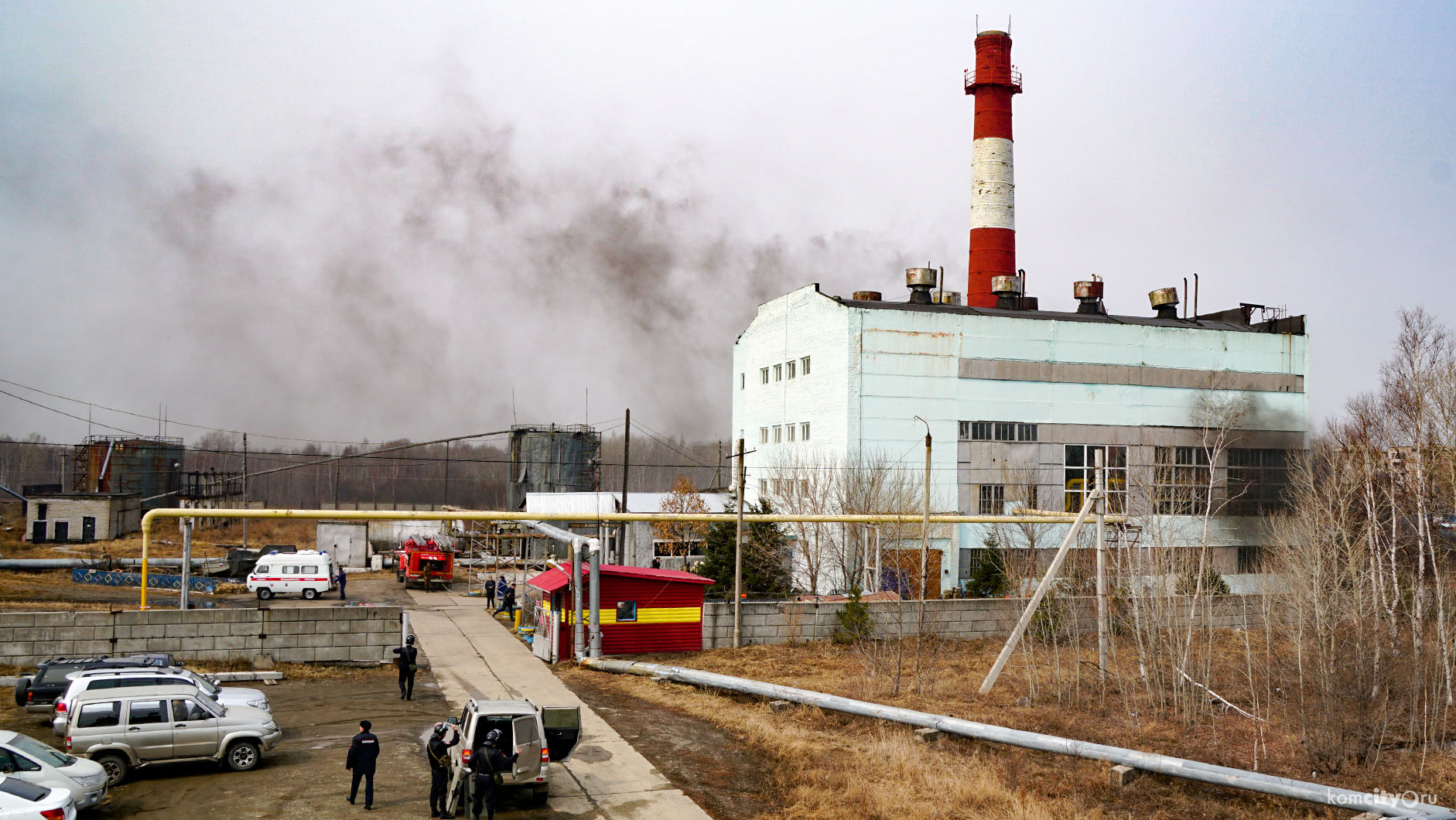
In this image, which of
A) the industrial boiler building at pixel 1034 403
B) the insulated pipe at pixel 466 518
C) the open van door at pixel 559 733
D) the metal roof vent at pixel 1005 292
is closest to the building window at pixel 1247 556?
the industrial boiler building at pixel 1034 403

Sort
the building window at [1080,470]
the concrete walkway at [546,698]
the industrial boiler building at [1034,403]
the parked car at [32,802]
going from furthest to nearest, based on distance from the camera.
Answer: the building window at [1080,470] → the industrial boiler building at [1034,403] → the concrete walkway at [546,698] → the parked car at [32,802]

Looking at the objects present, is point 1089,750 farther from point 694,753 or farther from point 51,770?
point 51,770

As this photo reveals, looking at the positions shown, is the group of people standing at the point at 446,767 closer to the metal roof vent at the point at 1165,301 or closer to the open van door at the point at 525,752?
the open van door at the point at 525,752

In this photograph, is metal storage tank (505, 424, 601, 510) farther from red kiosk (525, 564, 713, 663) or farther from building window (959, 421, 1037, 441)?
red kiosk (525, 564, 713, 663)

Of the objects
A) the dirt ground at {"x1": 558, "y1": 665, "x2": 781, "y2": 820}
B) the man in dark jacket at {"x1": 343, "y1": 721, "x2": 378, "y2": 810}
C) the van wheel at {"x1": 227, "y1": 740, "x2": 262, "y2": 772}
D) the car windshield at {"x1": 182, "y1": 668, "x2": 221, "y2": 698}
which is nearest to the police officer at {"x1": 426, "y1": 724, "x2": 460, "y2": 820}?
the man in dark jacket at {"x1": 343, "y1": 721, "x2": 378, "y2": 810}

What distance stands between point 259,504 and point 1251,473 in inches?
3245

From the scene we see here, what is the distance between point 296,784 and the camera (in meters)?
15.2

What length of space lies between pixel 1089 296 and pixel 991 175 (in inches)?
373

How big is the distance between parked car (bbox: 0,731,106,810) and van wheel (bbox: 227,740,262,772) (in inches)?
87.7

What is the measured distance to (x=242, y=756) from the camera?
15.9m

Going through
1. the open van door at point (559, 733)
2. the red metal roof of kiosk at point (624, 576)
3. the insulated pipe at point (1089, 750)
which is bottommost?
the insulated pipe at point (1089, 750)

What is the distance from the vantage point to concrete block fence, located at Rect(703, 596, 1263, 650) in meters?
29.6

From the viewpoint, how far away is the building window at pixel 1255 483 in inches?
1959

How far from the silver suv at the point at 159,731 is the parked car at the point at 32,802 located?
9.29ft
